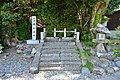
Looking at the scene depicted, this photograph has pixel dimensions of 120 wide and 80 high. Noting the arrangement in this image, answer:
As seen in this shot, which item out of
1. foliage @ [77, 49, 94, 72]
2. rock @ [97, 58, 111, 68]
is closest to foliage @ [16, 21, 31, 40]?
foliage @ [77, 49, 94, 72]

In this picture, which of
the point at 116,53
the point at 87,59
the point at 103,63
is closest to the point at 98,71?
the point at 87,59

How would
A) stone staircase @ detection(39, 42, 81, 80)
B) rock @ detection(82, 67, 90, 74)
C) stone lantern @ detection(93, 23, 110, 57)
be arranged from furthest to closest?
1. stone lantern @ detection(93, 23, 110, 57)
2. stone staircase @ detection(39, 42, 81, 80)
3. rock @ detection(82, 67, 90, 74)

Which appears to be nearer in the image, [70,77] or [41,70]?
[70,77]

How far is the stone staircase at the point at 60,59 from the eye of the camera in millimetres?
5180

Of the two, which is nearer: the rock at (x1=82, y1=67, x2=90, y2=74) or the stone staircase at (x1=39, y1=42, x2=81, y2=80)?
the rock at (x1=82, y1=67, x2=90, y2=74)

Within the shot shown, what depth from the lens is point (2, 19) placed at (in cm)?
720

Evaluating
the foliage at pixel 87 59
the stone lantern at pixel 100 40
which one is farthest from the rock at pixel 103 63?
the stone lantern at pixel 100 40

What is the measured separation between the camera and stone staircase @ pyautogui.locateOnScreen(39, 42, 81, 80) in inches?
204

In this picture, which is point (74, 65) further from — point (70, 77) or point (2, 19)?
point (2, 19)

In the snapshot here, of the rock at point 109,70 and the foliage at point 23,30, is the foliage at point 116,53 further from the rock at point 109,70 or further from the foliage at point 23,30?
the foliage at point 23,30

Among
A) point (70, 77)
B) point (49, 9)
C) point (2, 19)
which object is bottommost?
point (70, 77)

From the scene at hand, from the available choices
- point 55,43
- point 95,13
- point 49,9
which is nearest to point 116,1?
point 95,13

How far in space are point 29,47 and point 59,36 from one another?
1595 mm

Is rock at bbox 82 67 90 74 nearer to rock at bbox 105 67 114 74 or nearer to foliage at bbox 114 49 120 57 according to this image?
rock at bbox 105 67 114 74
